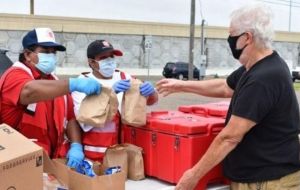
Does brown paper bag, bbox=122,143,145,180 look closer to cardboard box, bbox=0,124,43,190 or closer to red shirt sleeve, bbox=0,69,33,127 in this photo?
red shirt sleeve, bbox=0,69,33,127

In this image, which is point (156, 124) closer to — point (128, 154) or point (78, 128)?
point (128, 154)

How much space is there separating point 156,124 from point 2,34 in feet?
118

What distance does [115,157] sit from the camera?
314cm

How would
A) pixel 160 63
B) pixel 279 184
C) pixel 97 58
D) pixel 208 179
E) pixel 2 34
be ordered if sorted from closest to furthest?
pixel 279 184, pixel 208 179, pixel 97 58, pixel 2 34, pixel 160 63

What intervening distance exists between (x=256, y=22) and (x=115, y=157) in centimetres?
120

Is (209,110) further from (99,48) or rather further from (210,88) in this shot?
(99,48)

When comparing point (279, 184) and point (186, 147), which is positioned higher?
point (186, 147)

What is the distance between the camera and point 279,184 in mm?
2852

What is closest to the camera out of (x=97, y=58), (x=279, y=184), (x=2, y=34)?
(x=279, y=184)

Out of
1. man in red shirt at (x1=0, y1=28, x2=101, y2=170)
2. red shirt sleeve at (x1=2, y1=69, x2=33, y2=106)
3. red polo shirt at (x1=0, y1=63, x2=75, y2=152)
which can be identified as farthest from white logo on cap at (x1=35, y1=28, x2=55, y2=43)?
red shirt sleeve at (x1=2, y1=69, x2=33, y2=106)

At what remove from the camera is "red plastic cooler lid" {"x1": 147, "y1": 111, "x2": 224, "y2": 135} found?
2943mm

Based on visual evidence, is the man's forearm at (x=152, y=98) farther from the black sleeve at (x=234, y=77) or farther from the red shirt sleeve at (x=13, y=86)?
the red shirt sleeve at (x=13, y=86)

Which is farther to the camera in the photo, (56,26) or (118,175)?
(56,26)

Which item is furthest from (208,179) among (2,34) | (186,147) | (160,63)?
(160,63)
